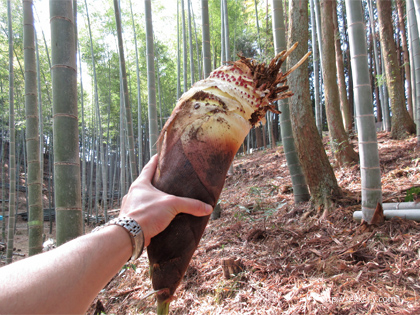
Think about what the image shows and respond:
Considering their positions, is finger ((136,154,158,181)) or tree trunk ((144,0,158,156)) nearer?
finger ((136,154,158,181))

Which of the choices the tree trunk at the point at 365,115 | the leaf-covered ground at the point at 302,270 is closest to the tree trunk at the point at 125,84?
the leaf-covered ground at the point at 302,270

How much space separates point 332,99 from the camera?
4.75m

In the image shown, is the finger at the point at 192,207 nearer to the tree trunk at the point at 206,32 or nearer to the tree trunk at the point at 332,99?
the tree trunk at the point at 206,32

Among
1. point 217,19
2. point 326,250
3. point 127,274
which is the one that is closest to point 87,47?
point 217,19

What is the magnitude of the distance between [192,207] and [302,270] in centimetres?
160

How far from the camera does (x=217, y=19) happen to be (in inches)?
444

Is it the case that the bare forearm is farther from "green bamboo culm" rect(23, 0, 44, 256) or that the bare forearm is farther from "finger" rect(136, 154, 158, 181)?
"green bamboo culm" rect(23, 0, 44, 256)

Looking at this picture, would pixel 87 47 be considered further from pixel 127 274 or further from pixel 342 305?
pixel 342 305

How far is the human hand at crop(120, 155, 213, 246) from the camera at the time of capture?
793 mm

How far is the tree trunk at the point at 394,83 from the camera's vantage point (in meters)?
5.68

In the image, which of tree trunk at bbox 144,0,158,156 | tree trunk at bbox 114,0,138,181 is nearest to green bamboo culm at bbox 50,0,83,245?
tree trunk at bbox 144,0,158,156

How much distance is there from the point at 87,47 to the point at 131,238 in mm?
12873

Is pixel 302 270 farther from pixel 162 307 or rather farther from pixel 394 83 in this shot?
pixel 394 83

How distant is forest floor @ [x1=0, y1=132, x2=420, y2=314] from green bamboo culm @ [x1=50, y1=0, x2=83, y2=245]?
855 mm
